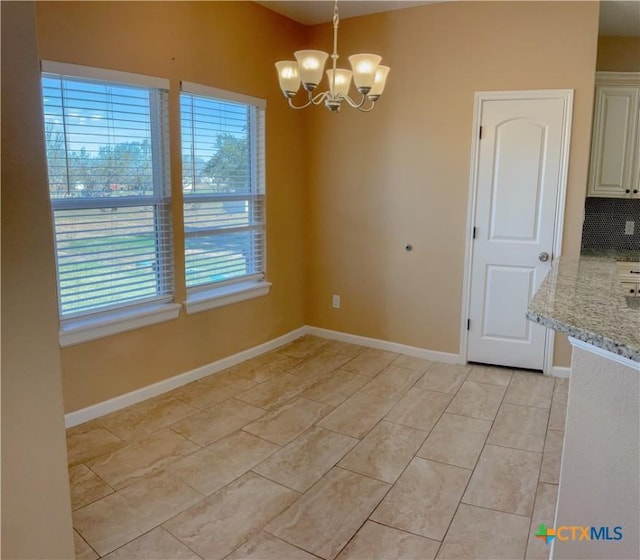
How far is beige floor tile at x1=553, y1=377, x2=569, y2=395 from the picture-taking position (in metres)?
3.68

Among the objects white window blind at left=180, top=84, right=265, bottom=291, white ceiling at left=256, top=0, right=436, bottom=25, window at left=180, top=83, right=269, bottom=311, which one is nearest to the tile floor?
window at left=180, top=83, right=269, bottom=311

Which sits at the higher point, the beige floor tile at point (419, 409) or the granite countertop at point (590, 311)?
the granite countertop at point (590, 311)

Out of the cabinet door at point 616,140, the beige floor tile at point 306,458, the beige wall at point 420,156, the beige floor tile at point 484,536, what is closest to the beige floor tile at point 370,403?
the beige floor tile at point 306,458

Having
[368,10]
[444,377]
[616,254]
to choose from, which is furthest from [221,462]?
[368,10]

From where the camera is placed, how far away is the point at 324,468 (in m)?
2.67

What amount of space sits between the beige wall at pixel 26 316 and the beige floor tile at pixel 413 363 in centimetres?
320

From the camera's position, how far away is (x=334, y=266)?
4.79m

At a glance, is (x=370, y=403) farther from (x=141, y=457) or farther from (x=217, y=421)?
(x=141, y=457)

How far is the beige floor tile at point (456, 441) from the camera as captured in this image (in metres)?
2.78

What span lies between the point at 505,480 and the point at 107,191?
9.17 feet

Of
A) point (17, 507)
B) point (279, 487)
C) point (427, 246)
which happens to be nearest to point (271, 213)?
point (427, 246)

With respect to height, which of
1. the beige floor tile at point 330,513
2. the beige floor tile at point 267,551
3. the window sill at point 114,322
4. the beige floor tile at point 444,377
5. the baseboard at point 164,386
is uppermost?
the window sill at point 114,322

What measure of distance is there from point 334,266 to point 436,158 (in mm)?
1379

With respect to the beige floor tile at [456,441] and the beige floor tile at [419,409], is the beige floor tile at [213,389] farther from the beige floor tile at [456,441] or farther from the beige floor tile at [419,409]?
the beige floor tile at [456,441]
